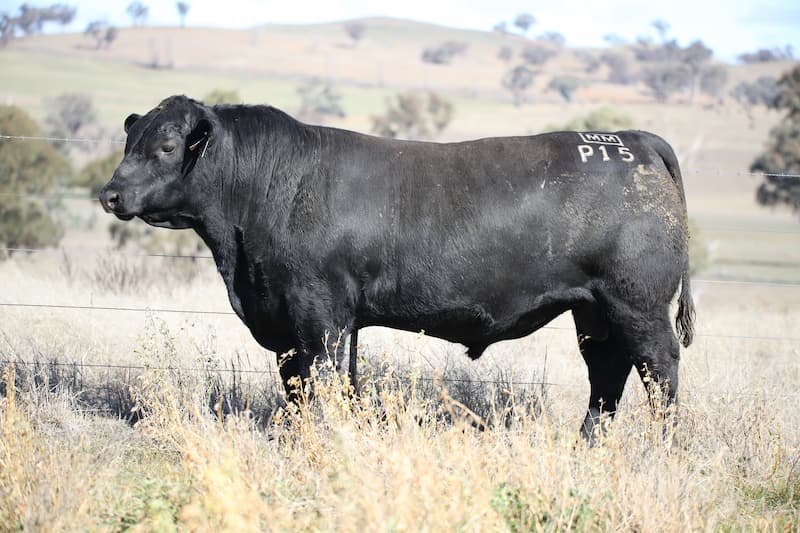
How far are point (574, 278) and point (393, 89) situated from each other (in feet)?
253

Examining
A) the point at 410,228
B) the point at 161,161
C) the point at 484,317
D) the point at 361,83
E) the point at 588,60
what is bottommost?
the point at 484,317

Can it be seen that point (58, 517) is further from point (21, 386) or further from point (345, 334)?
point (21, 386)

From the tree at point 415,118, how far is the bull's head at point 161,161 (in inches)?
1563

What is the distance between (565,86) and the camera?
8012 centimetres

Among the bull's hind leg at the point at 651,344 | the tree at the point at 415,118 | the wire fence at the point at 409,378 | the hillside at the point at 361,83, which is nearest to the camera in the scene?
the bull's hind leg at the point at 651,344

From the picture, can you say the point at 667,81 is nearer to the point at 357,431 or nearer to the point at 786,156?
the point at 786,156

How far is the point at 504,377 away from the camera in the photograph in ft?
25.1

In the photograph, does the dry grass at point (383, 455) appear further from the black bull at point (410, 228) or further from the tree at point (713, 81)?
the tree at point (713, 81)

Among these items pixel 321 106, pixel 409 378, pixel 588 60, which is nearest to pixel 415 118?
pixel 321 106

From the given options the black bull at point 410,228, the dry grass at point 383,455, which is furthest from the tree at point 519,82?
the black bull at point 410,228

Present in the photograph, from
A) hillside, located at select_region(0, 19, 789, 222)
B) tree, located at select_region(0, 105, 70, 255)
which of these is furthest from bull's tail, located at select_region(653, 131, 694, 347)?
hillside, located at select_region(0, 19, 789, 222)

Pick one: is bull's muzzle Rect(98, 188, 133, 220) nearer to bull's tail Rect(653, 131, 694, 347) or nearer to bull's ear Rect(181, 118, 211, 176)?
bull's ear Rect(181, 118, 211, 176)

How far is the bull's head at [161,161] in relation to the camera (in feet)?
18.5

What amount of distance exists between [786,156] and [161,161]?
31592 mm
